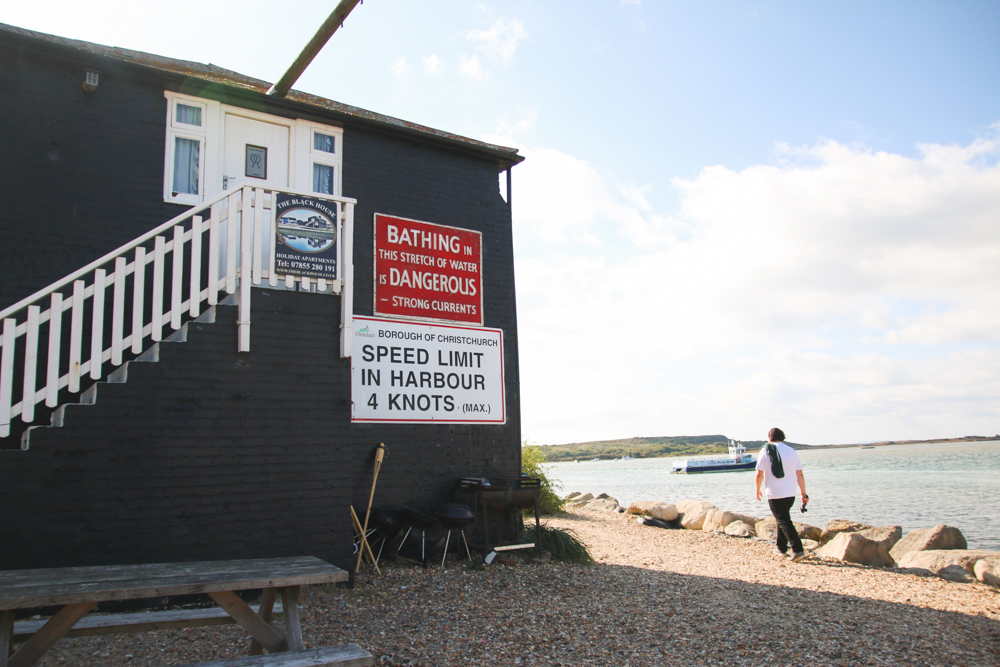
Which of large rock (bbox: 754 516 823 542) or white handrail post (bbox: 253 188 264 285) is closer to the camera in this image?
white handrail post (bbox: 253 188 264 285)

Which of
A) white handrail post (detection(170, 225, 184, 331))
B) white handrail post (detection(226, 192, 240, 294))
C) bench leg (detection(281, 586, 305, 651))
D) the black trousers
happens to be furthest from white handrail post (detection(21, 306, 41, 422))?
the black trousers

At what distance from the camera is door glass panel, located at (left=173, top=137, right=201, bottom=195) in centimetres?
770

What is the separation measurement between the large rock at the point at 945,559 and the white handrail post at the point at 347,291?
342 inches

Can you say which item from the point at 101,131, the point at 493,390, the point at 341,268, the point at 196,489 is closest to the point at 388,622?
the point at 196,489

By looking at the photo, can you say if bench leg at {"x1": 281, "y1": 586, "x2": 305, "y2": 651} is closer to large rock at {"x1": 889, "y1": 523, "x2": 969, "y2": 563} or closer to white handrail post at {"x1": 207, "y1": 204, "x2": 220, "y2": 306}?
white handrail post at {"x1": 207, "y1": 204, "x2": 220, "y2": 306}

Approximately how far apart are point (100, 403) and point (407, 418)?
369cm

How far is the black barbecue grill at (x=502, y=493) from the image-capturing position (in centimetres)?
805

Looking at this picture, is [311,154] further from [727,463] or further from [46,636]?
[727,463]

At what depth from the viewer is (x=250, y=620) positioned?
361cm

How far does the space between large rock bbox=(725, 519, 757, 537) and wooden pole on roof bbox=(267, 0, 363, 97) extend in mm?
11453

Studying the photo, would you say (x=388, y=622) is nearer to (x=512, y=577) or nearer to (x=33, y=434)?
(x=512, y=577)

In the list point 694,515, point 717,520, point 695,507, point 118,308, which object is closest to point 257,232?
point 118,308

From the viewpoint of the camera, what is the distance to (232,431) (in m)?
5.95

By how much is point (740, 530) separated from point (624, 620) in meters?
8.52
